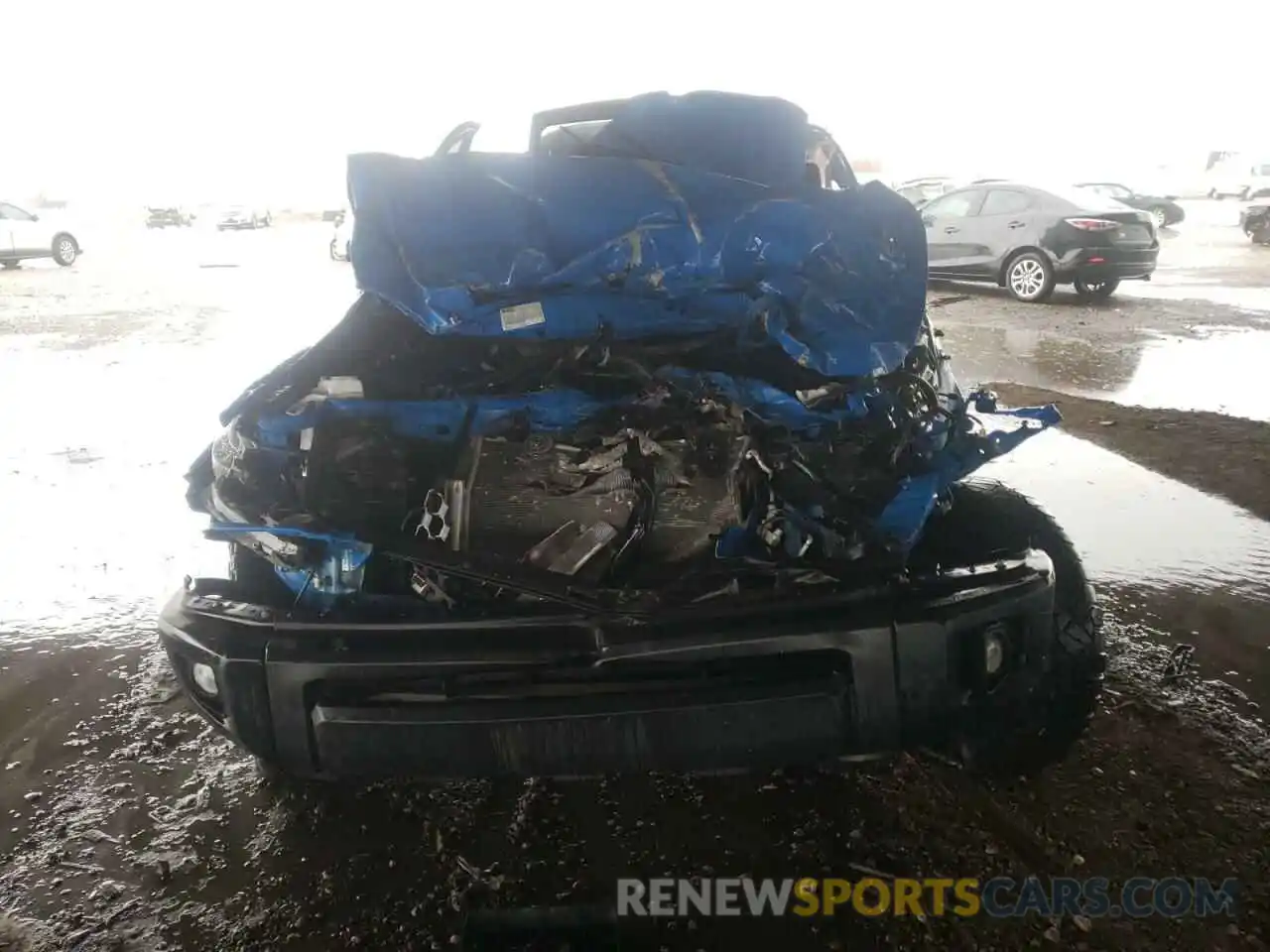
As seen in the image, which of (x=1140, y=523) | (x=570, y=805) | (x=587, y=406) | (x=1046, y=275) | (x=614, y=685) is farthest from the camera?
(x=1046, y=275)

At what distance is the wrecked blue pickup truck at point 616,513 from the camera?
174cm

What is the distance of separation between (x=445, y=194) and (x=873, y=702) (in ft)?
4.98

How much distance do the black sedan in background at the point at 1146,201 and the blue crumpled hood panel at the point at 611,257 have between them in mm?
18230

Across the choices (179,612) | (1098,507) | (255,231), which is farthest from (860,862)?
(255,231)

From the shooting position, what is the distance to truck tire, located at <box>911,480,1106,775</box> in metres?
1.96

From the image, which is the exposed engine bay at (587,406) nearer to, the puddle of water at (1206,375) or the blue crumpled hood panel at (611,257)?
the blue crumpled hood panel at (611,257)

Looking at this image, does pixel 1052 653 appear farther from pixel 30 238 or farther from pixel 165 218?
pixel 165 218

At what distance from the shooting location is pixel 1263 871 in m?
1.93

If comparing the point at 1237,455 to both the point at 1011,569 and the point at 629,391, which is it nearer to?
the point at 1011,569

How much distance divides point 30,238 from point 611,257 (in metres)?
19.9

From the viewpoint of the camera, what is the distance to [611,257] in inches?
80.9

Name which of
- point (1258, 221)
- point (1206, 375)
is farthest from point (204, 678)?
point (1258, 221)

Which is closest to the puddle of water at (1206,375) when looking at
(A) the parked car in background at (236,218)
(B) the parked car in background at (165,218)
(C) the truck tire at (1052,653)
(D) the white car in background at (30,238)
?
(C) the truck tire at (1052,653)

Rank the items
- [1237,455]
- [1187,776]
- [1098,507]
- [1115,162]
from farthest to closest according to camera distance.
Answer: [1115,162] → [1237,455] → [1098,507] → [1187,776]
